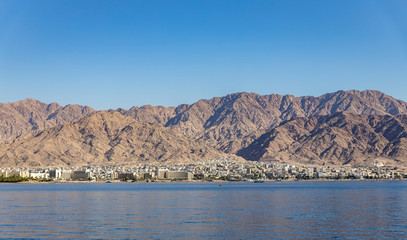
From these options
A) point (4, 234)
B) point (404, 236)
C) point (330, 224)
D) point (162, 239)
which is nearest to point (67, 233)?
point (4, 234)

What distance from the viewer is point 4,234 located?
6856 cm

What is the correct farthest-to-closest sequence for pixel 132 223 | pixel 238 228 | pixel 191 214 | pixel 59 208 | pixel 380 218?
pixel 59 208 < pixel 191 214 < pixel 380 218 < pixel 132 223 < pixel 238 228

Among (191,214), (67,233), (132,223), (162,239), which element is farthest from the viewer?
(191,214)

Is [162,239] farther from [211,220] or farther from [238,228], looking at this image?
[211,220]

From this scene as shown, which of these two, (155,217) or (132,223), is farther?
(155,217)

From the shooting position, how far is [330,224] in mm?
78812

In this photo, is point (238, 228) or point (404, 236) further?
point (238, 228)

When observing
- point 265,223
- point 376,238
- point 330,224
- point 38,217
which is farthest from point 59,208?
point 376,238

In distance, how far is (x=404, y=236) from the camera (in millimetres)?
67000

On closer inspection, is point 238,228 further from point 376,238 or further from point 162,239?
point 376,238

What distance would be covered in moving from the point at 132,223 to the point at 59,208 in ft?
109

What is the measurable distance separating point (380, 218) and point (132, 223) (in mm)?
37190

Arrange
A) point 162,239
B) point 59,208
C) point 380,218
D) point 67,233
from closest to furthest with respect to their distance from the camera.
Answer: point 162,239 < point 67,233 < point 380,218 < point 59,208

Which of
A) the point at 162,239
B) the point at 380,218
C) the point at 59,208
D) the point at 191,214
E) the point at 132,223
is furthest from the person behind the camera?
the point at 59,208
